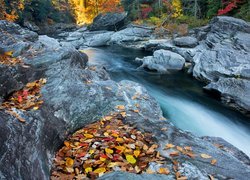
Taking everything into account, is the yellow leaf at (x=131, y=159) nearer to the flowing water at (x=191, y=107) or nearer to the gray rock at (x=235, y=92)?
the flowing water at (x=191, y=107)

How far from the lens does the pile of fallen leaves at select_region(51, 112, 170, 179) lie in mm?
3199

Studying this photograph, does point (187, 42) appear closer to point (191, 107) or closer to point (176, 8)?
point (191, 107)

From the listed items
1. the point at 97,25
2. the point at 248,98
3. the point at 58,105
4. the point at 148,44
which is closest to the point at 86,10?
the point at 97,25

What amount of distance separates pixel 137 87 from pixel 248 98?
4.84m

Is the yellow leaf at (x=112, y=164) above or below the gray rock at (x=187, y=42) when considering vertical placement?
above

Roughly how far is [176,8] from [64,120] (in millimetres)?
24630

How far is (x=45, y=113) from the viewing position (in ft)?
13.0

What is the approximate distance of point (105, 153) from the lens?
3494mm

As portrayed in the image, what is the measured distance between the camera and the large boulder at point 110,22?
3100cm

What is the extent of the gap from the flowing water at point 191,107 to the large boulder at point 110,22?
54.0 feet

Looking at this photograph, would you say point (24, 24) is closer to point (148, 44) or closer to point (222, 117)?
point (148, 44)

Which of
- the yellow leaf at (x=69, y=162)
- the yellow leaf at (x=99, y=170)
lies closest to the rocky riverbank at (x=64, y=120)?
the yellow leaf at (x=69, y=162)

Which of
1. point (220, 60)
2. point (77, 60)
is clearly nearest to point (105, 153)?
point (77, 60)

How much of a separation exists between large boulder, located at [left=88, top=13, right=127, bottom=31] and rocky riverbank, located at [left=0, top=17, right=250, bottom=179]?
25.2m
